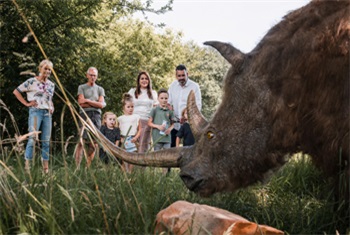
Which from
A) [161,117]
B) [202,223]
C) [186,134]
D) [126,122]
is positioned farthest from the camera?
[126,122]

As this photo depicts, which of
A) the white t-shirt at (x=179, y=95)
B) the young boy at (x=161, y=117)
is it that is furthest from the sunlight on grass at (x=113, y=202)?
the white t-shirt at (x=179, y=95)

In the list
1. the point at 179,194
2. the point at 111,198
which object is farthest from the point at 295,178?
the point at 111,198

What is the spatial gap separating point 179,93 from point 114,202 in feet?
15.7

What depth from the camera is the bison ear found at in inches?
161

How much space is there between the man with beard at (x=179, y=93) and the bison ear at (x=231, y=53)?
3.66 meters

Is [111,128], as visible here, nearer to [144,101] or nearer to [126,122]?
[126,122]

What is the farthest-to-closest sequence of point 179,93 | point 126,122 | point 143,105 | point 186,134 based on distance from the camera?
point 143,105
point 179,93
point 126,122
point 186,134

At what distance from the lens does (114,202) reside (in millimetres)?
3379

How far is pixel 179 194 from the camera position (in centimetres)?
433

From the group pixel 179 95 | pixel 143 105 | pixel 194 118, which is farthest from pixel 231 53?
pixel 143 105

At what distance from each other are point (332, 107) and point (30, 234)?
2.18 metres

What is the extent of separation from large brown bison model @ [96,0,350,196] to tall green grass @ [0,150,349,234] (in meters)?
0.28

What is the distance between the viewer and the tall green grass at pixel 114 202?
3.04 m

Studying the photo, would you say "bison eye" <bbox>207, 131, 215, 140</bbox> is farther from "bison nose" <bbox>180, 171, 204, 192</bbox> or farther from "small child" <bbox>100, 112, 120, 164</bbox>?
"small child" <bbox>100, 112, 120, 164</bbox>
